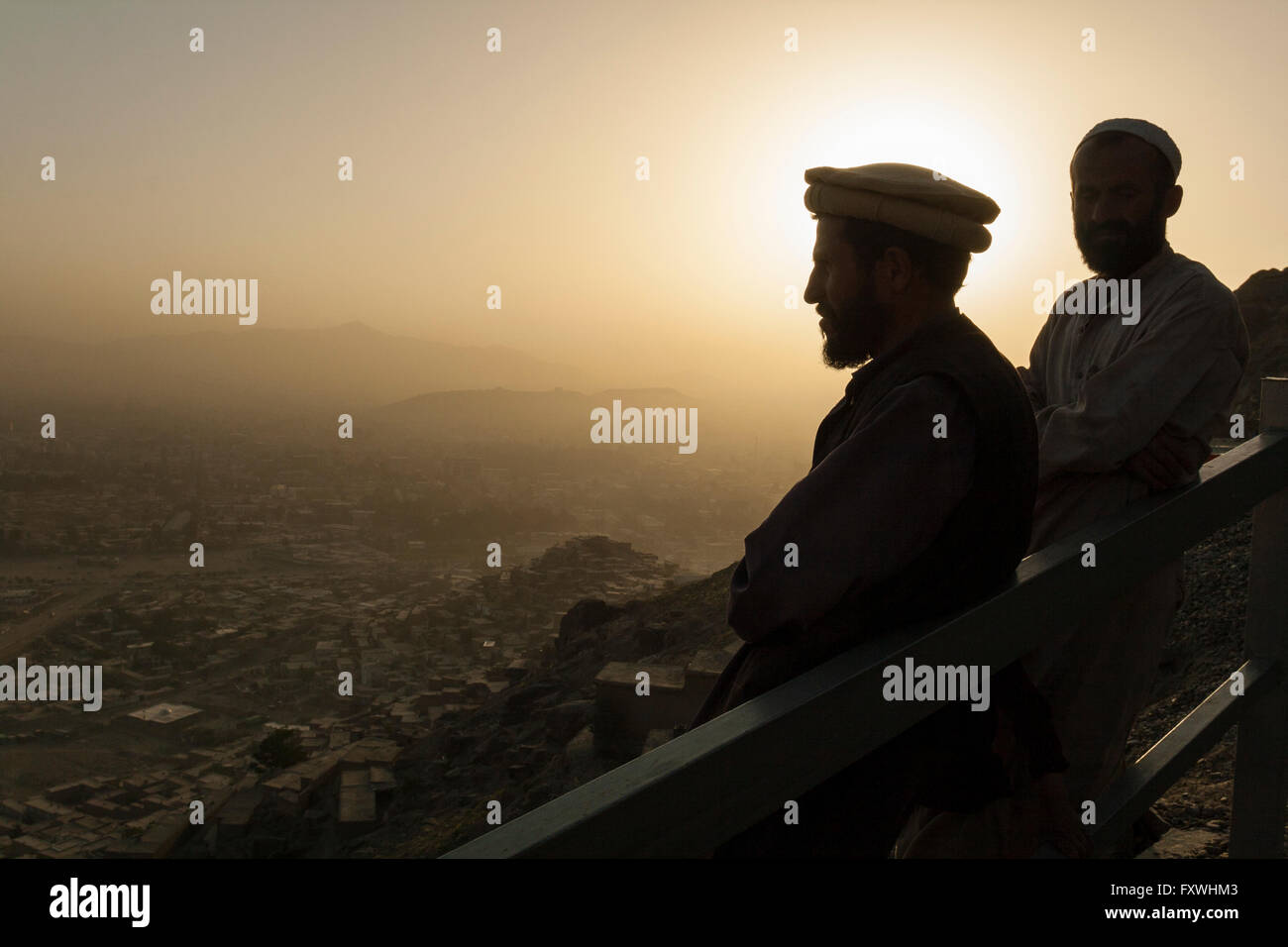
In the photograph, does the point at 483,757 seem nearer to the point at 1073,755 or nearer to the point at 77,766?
the point at 1073,755

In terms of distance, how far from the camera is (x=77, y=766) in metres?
19.9

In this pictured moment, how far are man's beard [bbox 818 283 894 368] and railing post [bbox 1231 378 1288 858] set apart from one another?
4.01ft

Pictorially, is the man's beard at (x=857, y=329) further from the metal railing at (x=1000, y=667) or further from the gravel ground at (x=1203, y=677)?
the gravel ground at (x=1203, y=677)

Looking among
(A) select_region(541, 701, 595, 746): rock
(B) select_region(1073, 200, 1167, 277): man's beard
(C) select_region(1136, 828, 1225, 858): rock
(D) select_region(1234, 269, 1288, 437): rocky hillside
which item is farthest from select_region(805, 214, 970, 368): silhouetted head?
(D) select_region(1234, 269, 1288, 437): rocky hillside

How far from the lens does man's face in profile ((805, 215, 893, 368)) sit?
176 cm

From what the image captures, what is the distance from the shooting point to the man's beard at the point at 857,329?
5.78 ft

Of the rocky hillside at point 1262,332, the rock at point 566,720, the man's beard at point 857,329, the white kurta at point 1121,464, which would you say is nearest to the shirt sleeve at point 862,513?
the man's beard at point 857,329

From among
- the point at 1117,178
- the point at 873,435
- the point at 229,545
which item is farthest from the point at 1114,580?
the point at 229,545

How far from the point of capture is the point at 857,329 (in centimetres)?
179

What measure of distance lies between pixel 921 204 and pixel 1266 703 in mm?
1703

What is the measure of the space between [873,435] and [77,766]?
23597 mm

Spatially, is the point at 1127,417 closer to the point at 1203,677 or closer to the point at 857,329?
the point at 857,329

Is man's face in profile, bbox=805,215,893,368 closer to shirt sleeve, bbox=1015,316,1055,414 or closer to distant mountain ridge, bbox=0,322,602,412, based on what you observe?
shirt sleeve, bbox=1015,316,1055,414

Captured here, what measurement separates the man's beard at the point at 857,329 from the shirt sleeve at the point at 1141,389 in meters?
0.65
